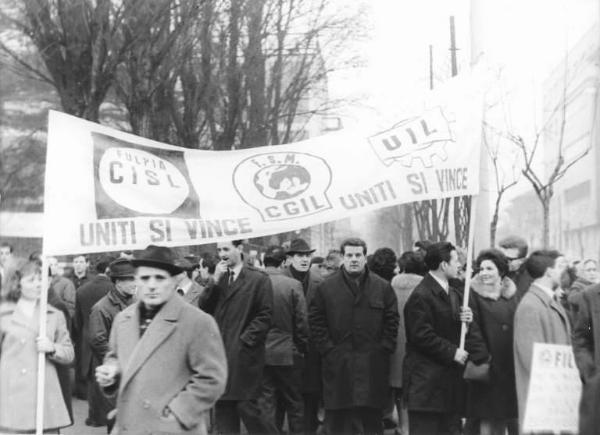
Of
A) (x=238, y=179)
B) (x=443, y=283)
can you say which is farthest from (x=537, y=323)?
(x=238, y=179)

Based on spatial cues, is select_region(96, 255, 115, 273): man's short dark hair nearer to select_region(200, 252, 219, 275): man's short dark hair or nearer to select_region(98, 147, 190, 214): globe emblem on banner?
select_region(200, 252, 219, 275): man's short dark hair

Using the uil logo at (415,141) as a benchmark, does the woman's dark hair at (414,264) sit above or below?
below

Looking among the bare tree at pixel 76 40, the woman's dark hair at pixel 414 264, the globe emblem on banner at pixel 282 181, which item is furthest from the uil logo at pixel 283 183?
the bare tree at pixel 76 40

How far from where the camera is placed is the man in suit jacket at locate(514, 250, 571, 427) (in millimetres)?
7891

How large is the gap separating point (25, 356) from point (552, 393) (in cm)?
380

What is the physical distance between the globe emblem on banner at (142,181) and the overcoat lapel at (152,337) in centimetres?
173

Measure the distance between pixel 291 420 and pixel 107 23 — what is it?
33.6 feet

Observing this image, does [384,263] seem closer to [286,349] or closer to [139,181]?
[286,349]

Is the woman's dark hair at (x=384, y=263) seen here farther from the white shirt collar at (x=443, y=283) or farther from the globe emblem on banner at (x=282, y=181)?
the globe emblem on banner at (x=282, y=181)

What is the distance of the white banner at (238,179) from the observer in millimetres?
7695

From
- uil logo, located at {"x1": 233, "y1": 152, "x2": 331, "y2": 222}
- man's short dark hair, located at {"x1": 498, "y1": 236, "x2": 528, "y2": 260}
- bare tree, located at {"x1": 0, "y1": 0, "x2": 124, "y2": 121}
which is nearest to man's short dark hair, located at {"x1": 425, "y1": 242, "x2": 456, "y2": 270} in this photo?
man's short dark hair, located at {"x1": 498, "y1": 236, "x2": 528, "y2": 260}

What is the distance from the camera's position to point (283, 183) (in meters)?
8.39

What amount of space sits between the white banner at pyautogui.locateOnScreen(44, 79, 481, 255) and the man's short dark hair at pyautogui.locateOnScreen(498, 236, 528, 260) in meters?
1.42

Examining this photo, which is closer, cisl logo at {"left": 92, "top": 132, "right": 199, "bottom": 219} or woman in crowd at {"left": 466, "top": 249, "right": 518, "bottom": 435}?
cisl logo at {"left": 92, "top": 132, "right": 199, "bottom": 219}
